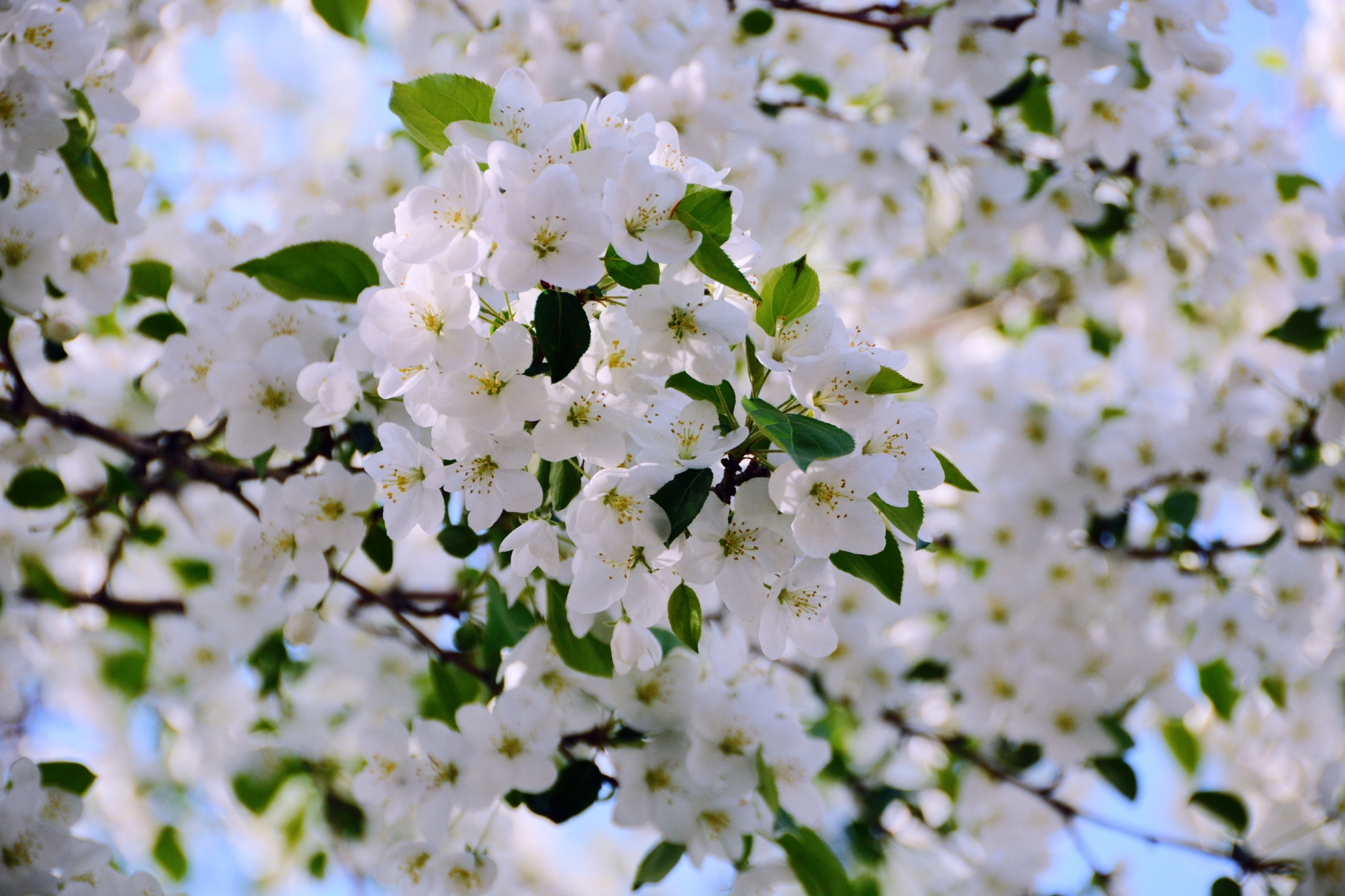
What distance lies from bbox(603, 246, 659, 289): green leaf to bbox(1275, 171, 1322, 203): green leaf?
72.4 inches

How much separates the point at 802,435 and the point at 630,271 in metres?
0.23

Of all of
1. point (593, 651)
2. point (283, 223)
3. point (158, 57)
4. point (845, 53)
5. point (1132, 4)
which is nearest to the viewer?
point (593, 651)

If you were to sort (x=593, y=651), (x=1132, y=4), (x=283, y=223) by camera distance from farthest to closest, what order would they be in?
1. (x=283, y=223)
2. (x=1132, y=4)
3. (x=593, y=651)

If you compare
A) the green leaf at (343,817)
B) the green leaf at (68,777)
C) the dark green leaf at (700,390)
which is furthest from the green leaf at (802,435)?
the green leaf at (343,817)

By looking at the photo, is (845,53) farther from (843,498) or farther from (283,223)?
(843,498)

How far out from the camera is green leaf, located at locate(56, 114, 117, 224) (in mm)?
1205

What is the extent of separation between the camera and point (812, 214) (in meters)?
2.58

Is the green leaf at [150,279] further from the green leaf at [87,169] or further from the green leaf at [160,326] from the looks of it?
the green leaf at [87,169]

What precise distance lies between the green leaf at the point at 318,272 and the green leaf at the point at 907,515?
0.66 meters

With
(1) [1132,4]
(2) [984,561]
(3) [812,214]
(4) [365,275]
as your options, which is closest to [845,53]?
(3) [812,214]

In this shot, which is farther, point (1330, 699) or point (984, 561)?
point (984, 561)

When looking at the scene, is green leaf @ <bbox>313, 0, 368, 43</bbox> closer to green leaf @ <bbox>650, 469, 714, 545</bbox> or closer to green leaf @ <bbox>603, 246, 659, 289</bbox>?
green leaf @ <bbox>603, 246, 659, 289</bbox>

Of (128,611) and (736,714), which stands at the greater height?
(736,714)

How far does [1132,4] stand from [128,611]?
2.12 metres
